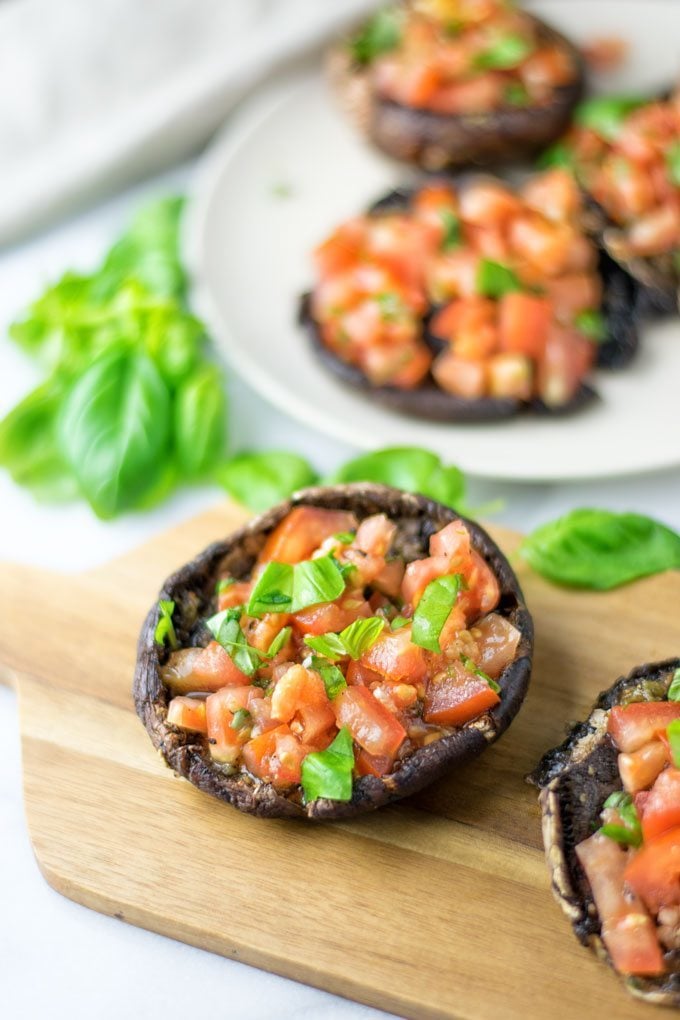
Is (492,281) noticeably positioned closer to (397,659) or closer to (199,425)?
(199,425)

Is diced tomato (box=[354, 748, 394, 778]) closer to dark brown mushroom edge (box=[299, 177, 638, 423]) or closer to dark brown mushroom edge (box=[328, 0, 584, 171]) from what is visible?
dark brown mushroom edge (box=[299, 177, 638, 423])

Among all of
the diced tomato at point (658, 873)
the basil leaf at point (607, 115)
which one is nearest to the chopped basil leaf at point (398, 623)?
the diced tomato at point (658, 873)

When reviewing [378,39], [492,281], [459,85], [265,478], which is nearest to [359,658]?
[265,478]

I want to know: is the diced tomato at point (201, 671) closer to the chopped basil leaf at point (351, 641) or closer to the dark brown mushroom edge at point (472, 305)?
the chopped basil leaf at point (351, 641)

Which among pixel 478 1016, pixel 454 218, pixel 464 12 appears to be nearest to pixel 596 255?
pixel 454 218

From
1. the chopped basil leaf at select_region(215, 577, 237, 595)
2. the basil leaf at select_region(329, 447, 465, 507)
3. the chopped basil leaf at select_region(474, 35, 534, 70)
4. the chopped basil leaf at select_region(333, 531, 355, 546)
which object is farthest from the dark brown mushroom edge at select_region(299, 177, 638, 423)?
the chopped basil leaf at select_region(215, 577, 237, 595)

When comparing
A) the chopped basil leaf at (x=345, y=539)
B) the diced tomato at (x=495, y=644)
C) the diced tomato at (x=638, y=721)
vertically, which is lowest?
the diced tomato at (x=638, y=721)
